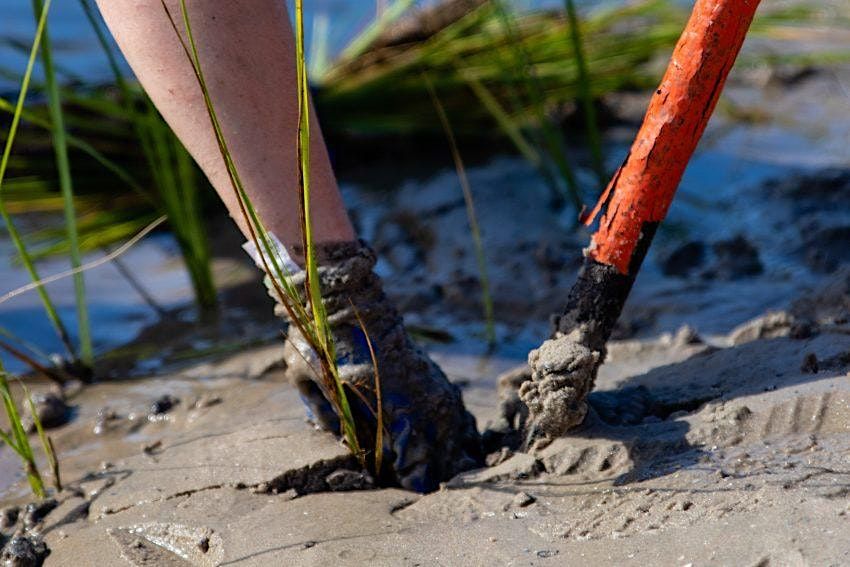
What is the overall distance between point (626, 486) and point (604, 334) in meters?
0.24

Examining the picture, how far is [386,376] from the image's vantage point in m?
1.73

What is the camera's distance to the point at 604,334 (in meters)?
1.64

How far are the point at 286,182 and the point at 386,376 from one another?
346mm

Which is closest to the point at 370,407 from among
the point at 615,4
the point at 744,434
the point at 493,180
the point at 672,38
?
the point at 744,434

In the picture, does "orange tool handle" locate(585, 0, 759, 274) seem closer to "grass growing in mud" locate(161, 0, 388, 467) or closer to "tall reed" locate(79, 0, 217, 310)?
"grass growing in mud" locate(161, 0, 388, 467)

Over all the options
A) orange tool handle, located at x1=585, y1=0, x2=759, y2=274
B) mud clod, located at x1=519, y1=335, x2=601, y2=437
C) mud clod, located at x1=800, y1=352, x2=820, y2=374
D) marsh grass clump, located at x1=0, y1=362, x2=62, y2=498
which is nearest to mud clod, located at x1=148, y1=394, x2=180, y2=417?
marsh grass clump, located at x1=0, y1=362, x2=62, y2=498

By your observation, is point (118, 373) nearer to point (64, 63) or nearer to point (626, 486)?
point (626, 486)

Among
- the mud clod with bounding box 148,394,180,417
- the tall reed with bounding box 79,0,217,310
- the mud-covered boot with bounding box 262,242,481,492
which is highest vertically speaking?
the tall reed with bounding box 79,0,217,310

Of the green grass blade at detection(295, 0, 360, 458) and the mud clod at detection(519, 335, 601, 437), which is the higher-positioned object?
the green grass blade at detection(295, 0, 360, 458)

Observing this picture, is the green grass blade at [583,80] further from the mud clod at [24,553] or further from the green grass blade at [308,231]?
the mud clod at [24,553]

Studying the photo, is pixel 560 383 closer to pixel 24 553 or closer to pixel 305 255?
pixel 305 255

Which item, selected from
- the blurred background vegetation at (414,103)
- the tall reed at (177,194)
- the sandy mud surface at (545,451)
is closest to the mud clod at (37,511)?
the sandy mud surface at (545,451)

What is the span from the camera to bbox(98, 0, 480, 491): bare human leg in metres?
1.53

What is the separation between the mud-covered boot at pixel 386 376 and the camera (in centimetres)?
170
